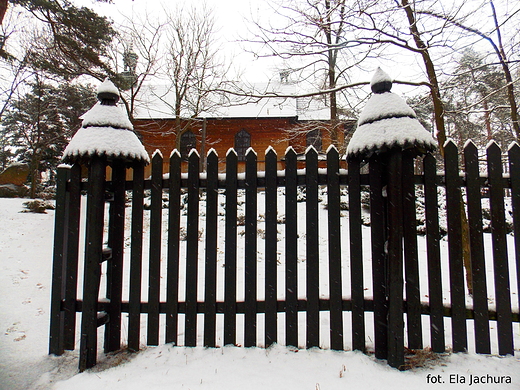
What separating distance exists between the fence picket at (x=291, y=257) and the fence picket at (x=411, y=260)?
3.56 feet

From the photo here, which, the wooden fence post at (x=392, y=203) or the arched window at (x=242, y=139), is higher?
the arched window at (x=242, y=139)

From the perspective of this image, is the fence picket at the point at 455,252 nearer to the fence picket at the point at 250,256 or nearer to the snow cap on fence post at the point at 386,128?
the snow cap on fence post at the point at 386,128

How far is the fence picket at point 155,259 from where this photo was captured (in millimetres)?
2834

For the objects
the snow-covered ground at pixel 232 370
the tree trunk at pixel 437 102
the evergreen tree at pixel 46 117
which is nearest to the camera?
the snow-covered ground at pixel 232 370

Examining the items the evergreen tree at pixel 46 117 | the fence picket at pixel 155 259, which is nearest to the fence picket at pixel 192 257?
the fence picket at pixel 155 259

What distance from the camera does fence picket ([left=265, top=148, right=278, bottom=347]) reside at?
277 cm

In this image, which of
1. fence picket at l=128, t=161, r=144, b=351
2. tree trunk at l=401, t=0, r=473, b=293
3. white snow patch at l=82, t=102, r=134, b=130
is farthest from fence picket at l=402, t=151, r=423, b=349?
white snow patch at l=82, t=102, r=134, b=130

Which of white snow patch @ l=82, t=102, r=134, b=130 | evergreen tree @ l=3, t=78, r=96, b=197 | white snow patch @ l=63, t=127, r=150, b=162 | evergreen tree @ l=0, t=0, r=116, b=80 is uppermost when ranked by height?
evergreen tree @ l=3, t=78, r=96, b=197

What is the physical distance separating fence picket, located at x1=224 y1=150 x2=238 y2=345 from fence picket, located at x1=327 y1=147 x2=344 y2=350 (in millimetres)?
980

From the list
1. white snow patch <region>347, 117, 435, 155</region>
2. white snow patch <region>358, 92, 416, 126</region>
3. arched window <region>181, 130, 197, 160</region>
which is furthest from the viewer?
arched window <region>181, 130, 197, 160</region>

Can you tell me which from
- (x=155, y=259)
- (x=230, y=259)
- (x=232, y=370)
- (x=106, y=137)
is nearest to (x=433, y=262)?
(x=230, y=259)

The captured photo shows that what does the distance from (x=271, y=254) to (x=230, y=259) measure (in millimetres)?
429

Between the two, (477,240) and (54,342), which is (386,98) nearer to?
(477,240)

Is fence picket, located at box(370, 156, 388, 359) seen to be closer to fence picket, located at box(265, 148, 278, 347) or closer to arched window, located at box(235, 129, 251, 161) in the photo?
fence picket, located at box(265, 148, 278, 347)
